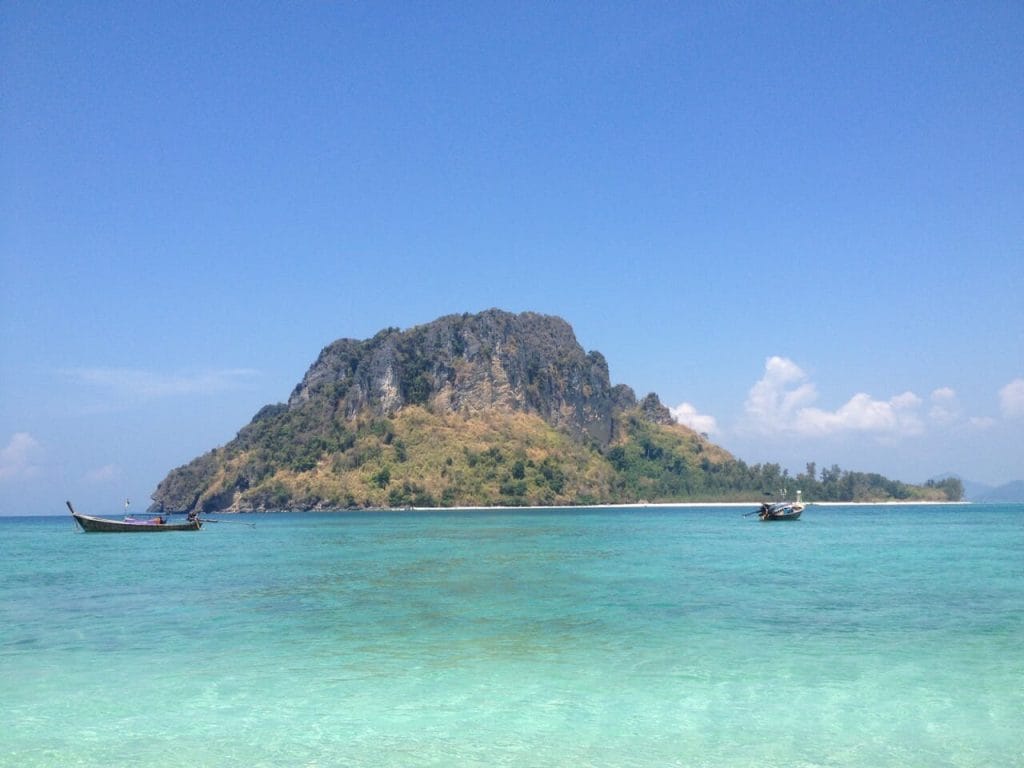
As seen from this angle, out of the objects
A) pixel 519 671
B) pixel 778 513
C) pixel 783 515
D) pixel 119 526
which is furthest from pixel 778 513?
pixel 519 671

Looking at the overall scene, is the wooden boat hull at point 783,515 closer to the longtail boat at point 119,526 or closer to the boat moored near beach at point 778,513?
the boat moored near beach at point 778,513

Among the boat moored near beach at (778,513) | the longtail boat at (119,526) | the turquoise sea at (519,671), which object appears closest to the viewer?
the turquoise sea at (519,671)

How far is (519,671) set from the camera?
63.7 feet

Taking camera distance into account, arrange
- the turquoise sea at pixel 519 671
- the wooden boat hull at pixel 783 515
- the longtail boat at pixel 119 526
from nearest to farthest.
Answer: the turquoise sea at pixel 519 671, the longtail boat at pixel 119 526, the wooden boat hull at pixel 783 515

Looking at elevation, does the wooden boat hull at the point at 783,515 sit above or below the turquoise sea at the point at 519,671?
below

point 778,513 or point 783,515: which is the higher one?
point 778,513

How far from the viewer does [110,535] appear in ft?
332

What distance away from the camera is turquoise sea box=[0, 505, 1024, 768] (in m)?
14.0

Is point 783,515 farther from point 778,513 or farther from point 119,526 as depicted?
point 119,526

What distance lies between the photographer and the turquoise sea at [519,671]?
14.0m

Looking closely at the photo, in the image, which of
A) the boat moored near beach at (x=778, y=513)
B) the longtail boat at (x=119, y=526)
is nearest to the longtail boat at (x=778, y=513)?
the boat moored near beach at (x=778, y=513)

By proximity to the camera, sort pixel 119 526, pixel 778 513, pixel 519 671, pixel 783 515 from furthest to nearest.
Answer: pixel 778 513
pixel 783 515
pixel 119 526
pixel 519 671

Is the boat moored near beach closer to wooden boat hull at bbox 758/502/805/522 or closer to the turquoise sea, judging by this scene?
wooden boat hull at bbox 758/502/805/522

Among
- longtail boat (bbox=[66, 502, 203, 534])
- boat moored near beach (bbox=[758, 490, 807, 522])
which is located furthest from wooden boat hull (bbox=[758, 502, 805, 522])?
longtail boat (bbox=[66, 502, 203, 534])
